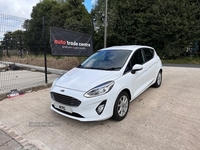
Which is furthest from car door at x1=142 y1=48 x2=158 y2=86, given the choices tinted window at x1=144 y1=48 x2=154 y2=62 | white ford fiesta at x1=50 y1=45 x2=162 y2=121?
white ford fiesta at x1=50 y1=45 x2=162 y2=121

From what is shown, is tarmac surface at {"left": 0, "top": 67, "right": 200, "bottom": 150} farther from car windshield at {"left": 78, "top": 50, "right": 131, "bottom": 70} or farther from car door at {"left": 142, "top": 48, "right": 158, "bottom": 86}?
car windshield at {"left": 78, "top": 50, "right": 131, "bottom": 70}

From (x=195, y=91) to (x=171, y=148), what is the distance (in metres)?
3.15

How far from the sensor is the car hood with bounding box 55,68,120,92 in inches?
112

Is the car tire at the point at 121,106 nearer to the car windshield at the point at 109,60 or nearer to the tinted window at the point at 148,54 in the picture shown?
the car windshield at the point at 109,60

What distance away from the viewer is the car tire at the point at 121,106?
2.94 m

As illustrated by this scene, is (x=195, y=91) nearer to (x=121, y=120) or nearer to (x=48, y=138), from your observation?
(x=121, y=120)

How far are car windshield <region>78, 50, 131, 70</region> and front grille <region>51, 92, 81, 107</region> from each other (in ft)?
3.54

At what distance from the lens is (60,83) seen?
3.18 m

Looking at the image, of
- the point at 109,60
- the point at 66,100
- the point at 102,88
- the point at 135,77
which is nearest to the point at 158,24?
the point at 109,60

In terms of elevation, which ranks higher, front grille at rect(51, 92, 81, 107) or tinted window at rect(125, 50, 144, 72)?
tinted window at rect(125, 50, 144, 72)

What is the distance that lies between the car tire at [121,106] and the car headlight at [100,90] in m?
0.31

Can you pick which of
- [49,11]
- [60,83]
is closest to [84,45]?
[60,83]

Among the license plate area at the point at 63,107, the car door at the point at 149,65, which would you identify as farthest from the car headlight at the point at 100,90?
the car door at the point at 149,65

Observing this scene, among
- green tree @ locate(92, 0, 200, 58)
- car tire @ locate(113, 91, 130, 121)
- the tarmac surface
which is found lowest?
the tarmac surface
